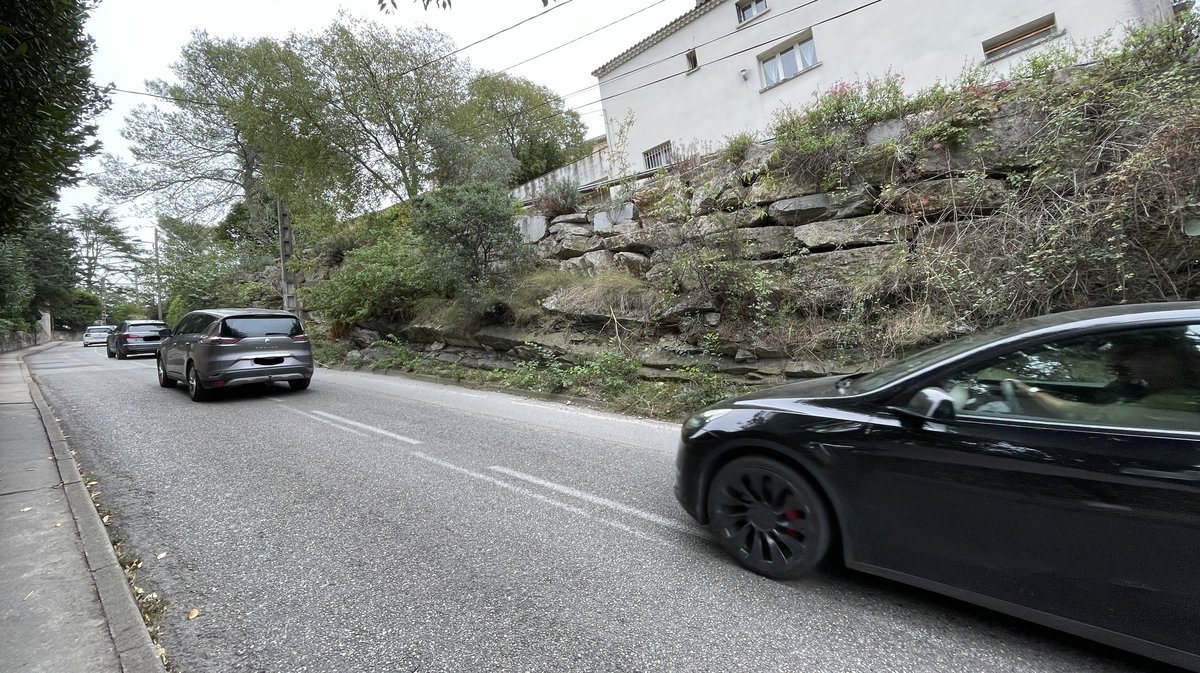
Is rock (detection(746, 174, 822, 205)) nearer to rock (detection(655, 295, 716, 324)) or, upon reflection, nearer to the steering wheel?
rock (detection(655, 295, 716, 324))

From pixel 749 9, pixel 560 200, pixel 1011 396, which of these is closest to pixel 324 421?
pixel 1011 396

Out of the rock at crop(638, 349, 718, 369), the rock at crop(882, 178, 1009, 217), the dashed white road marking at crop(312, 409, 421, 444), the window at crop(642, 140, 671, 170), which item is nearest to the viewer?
the dashed white road marking at crop(312, 409, 421, 444)

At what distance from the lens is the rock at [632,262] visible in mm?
10773

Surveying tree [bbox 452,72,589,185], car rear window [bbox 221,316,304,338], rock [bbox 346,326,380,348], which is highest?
tree [bbox 452,72,589,185]

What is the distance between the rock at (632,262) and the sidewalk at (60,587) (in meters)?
8.83

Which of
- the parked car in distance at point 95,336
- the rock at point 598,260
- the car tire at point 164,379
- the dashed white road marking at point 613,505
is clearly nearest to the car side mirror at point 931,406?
the dashed white road marking at point 613,505

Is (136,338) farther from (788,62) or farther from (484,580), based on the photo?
(788,62)

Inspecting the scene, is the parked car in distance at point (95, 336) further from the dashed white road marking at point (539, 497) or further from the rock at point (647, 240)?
the dashed white road marking at point (539, 497)

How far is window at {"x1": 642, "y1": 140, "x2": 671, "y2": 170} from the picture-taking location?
60.0ft

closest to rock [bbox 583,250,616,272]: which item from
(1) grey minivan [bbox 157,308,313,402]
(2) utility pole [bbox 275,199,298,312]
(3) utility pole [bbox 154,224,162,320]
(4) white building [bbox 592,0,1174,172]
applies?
(4) white building [bbox 592,0,1174,172]

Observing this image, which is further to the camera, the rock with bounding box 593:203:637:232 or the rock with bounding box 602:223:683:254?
the rock with bounding box 593:203:637:232

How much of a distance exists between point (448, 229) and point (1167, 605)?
1180cm

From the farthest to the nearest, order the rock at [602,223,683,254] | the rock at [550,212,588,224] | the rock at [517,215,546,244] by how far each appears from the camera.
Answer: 1. the rock at [517,215,546,244]
2. the rock at [550,212,588,224]
3. the rock at [602,223,683,254]

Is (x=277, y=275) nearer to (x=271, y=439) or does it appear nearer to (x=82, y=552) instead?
(x=271, y=439)
